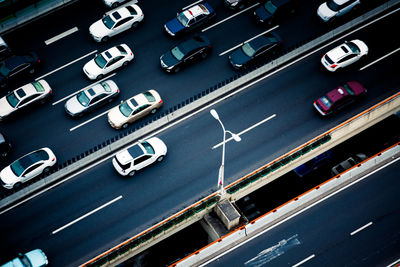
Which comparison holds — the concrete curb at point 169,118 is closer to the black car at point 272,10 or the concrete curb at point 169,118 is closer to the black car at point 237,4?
the black car at point 272,10

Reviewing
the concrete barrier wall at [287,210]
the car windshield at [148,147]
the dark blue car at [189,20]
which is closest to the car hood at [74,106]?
the car windshield at [148,147]

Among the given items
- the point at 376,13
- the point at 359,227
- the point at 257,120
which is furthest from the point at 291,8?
the point at 359,227

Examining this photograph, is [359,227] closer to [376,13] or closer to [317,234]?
[317,234]

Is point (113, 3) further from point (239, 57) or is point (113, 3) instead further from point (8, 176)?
point (8, 176)

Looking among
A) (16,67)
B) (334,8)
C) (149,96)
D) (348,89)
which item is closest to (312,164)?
(348,89)

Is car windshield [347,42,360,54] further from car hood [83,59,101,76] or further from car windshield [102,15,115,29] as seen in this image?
car hood [83,59,101,76]
